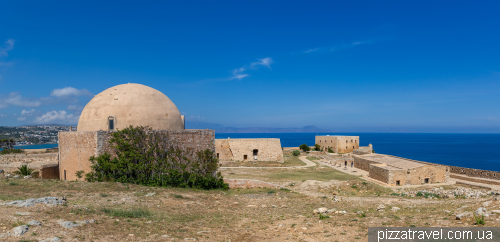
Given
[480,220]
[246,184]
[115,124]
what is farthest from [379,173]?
[115,124]

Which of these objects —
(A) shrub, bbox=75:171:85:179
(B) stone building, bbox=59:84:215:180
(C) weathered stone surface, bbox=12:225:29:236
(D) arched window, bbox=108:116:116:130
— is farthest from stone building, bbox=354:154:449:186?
(C) weathered stone surface, bbox=12:225:29:236

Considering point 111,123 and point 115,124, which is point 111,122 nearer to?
point 111,123

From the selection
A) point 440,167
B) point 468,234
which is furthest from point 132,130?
point 440,167

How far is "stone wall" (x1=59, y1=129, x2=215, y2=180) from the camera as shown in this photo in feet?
43.3

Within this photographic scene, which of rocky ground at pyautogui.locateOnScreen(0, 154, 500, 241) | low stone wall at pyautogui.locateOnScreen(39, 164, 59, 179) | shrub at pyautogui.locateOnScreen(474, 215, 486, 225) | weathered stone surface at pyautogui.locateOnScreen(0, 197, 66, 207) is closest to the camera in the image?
rocky ground at pyautogui.locateOnScreen(0, 154, 500, 241)

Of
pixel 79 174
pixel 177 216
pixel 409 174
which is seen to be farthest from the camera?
pixel 409 174

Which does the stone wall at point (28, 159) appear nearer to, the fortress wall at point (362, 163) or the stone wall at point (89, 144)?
the stone wall at point (89, 144)

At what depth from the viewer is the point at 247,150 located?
3381cm

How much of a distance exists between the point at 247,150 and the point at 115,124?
69.8 ft

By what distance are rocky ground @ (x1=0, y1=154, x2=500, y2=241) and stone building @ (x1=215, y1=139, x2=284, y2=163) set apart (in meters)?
20.9

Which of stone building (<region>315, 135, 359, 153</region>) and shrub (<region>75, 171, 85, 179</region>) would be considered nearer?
shrub (<region>75, 171, 85, 179</region>)

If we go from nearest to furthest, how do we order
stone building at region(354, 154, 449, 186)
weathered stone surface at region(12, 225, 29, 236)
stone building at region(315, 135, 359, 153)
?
weathered stone surface at region(12, 225, 29, 236) < stone building at region(354, 154, 449, 186) < stone building at region(315, 135, 359, 153)

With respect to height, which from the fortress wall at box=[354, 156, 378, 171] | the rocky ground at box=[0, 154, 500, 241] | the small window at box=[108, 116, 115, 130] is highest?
the small window at box=[108, 116, 115, 130]

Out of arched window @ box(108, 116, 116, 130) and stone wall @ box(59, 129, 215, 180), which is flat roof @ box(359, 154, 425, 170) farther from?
arched window @ box(108, 116, 116, 130)
